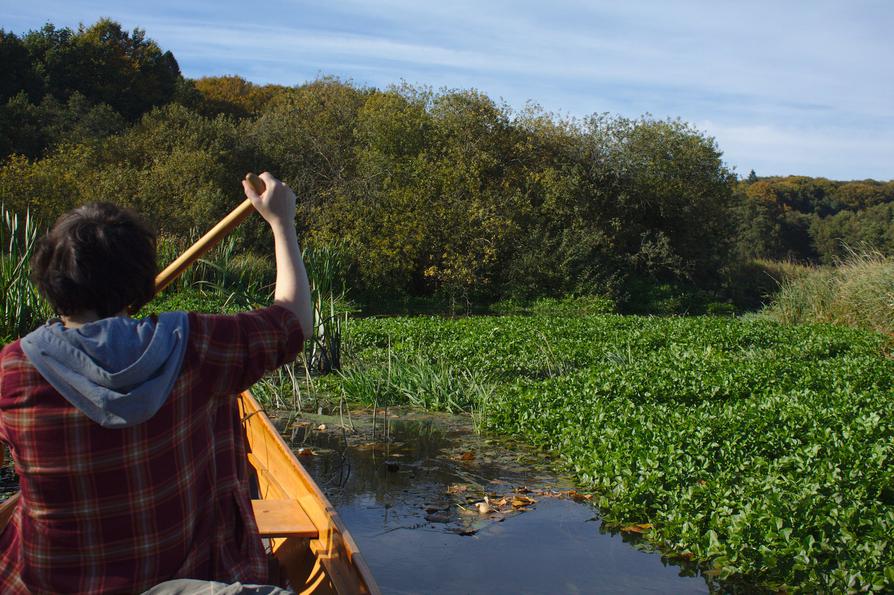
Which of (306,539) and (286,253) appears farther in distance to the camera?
(306,539)

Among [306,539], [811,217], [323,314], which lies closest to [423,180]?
[323,314]

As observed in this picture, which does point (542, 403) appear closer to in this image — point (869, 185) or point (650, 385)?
point (650, 385)

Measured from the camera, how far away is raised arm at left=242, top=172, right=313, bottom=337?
7.06 feet

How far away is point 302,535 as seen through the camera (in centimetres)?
351

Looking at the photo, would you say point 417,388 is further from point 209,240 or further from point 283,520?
point 209,240

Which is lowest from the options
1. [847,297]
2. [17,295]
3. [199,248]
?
[17,295]

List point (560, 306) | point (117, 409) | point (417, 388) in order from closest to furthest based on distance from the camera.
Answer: point (117, 409) < point (417, 388) < point (560, 306)

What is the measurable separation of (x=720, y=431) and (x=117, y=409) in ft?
16.7

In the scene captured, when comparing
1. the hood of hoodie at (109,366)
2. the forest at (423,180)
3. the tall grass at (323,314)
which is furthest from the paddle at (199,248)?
the forest at (423,180)

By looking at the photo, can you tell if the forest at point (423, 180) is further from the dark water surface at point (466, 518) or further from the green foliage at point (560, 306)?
the dark water surface at point (466, 518)

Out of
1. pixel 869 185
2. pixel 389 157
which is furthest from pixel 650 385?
pixel 869 185

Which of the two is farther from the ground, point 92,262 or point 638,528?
point 92,262

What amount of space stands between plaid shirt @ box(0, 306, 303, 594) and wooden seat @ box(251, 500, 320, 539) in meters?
1.32

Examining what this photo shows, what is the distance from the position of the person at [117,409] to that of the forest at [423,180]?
1995 cm
